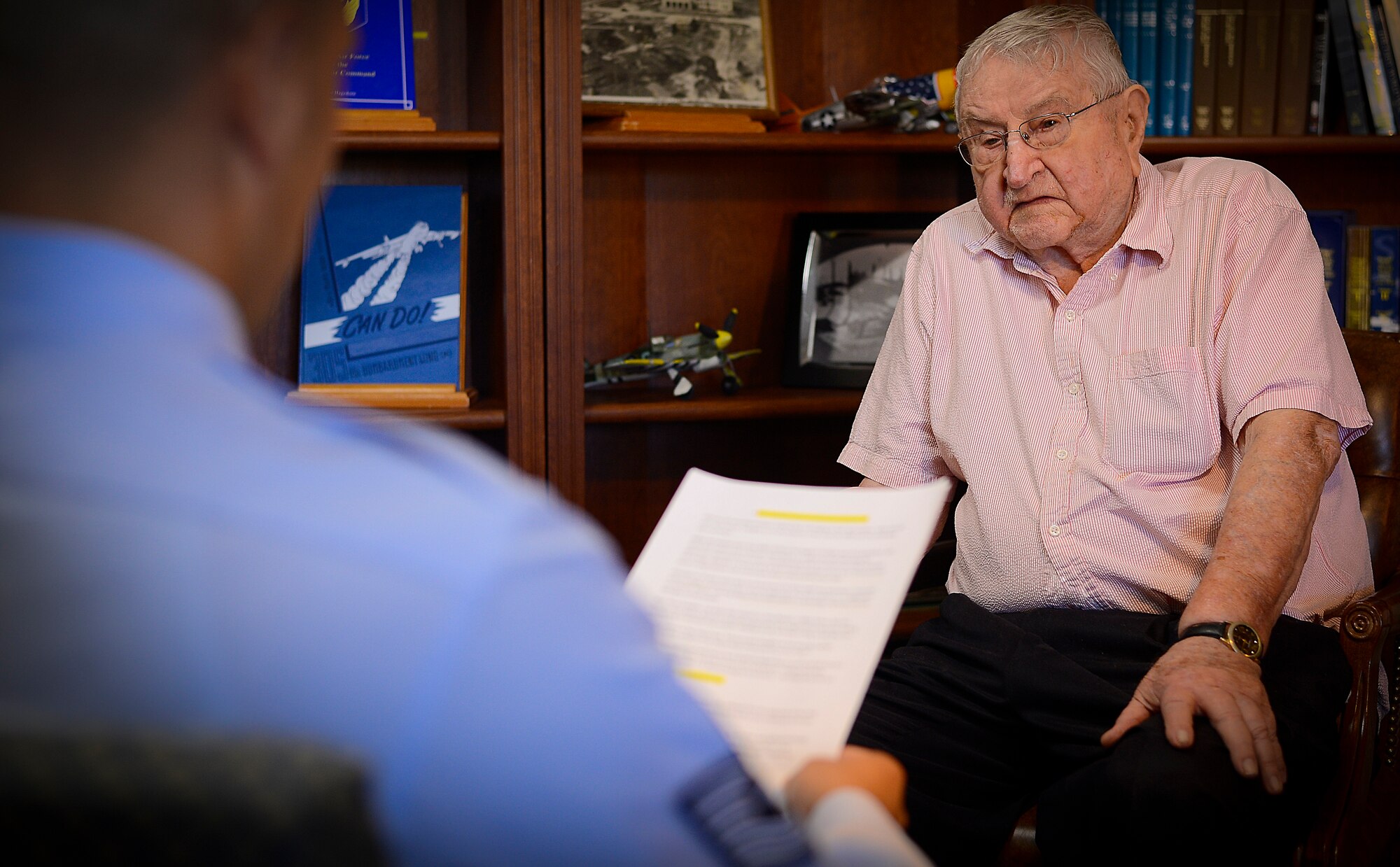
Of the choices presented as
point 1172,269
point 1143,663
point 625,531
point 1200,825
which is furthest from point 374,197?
point 1200,825

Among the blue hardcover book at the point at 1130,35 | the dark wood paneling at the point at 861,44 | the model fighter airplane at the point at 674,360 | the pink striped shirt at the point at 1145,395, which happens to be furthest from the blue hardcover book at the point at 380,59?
the blue hardcover book at the point at 1130,35

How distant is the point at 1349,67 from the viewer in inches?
86.9

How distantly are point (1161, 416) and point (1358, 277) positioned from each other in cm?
117

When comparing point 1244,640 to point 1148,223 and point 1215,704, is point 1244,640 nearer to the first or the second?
point 1215,704

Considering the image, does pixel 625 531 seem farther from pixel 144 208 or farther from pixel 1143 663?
pixel 144 208

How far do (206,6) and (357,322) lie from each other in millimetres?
1709

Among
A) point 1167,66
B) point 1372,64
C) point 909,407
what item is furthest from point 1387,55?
point 909,407

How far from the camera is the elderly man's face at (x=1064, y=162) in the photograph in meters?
1.56

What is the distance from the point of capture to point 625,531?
2.43 metres

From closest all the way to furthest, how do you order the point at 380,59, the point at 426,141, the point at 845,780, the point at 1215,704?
the point at 845,780 → the point at 1215,704 → the point at 426,141 → the point at 380,59

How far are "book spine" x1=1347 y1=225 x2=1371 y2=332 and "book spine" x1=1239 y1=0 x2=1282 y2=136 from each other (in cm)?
33

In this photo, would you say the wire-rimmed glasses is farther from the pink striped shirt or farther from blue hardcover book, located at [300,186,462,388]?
blue hardcover book, located at [300,186,462,388]

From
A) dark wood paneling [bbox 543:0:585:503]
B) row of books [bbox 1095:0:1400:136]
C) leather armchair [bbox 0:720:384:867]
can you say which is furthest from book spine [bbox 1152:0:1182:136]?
leather armchair [bbox 0:720:384:867]

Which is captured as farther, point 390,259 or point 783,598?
point 390,259
